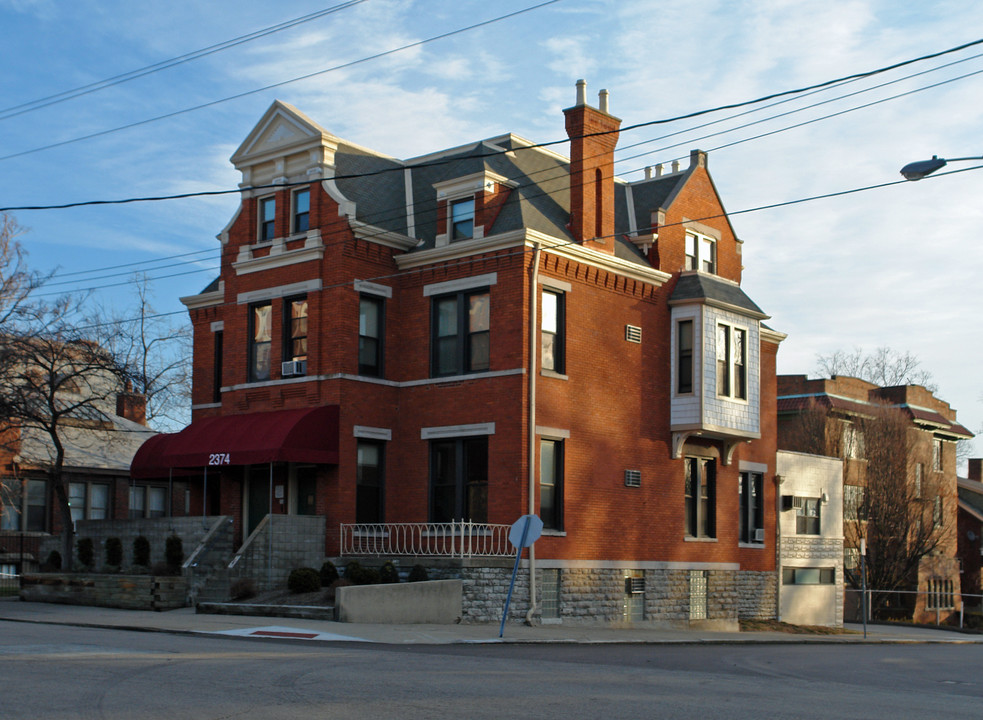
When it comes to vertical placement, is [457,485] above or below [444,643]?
above

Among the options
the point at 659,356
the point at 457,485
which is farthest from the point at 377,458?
the point at 659,356

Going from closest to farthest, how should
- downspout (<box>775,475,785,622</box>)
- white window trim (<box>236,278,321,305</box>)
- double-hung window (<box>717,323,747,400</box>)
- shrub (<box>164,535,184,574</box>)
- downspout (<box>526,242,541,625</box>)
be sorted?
downspout (<box>526,242,541,625</box>) → shrub (<box>164,535,184,574</box>) → white window trim (<box>236,278,321,305</box>) → double-hung window (<box>717,323,747,400</box>) → downspout (<box>775,475,785,622</box>)

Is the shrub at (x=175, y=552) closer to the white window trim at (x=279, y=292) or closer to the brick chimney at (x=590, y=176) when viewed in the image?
the white window trim at (x=279, y=292)

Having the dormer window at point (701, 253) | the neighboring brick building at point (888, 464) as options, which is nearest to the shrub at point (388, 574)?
the dormer window at point (701, 253)

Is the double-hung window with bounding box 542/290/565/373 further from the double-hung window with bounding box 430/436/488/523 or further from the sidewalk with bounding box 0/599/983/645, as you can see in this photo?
the sidewalk with bounding box 0/599/983/645

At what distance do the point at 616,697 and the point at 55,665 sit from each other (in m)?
6.76

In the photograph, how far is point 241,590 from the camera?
24484 millimetres

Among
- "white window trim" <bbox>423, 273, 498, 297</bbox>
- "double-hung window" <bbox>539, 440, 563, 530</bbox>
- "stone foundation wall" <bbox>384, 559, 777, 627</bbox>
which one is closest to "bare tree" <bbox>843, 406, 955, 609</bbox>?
"stone foundation wall" <bbox>384, 559, 777, 627</bbox>

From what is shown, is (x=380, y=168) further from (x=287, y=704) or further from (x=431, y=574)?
(x=287, y=704)

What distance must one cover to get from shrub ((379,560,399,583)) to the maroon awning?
3.23 meters

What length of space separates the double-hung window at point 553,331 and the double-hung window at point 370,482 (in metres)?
4.85

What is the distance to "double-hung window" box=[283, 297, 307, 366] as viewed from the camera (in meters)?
28.6

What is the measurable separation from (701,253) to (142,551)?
1729cm

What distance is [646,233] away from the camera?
30812mm
